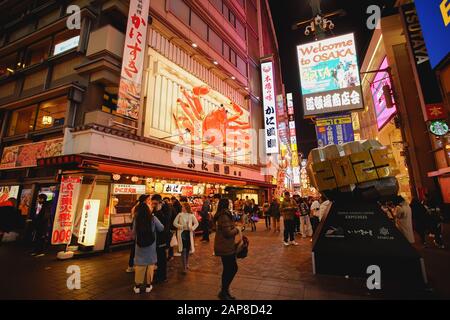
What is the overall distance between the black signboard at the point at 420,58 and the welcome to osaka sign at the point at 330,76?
310 centimetres

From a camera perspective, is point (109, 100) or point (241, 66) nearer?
point (109, 100)

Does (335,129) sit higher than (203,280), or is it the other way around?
(335,129)

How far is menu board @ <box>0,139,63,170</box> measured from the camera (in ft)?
34.2

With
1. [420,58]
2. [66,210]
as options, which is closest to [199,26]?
[420,58]

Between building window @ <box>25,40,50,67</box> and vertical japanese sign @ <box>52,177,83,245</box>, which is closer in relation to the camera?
vertical japanese sign @ <box>52,177,83,245</box>

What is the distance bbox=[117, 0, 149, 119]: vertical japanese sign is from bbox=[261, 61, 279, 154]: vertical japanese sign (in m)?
15.1

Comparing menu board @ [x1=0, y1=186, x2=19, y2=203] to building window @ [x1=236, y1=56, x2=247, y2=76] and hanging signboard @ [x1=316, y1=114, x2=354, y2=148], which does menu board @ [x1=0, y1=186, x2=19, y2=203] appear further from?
building window @ [x1=236, y1=56, x2=247, y2=76]

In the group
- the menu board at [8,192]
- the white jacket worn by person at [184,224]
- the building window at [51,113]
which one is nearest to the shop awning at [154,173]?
the white jacket worn by person at [184,224]

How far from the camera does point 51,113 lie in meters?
12.6

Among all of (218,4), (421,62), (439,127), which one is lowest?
(439,127)

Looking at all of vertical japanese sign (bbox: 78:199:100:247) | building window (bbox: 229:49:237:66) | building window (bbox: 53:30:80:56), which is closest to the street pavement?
vertical japanese sign (bbox: 78:199:100:247)

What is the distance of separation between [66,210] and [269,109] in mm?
20374

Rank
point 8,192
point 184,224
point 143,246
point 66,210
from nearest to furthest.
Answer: point 143,246
point 184,224
point 66,210
point 8,192

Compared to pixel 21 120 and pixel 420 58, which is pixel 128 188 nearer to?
pixel 21 120
